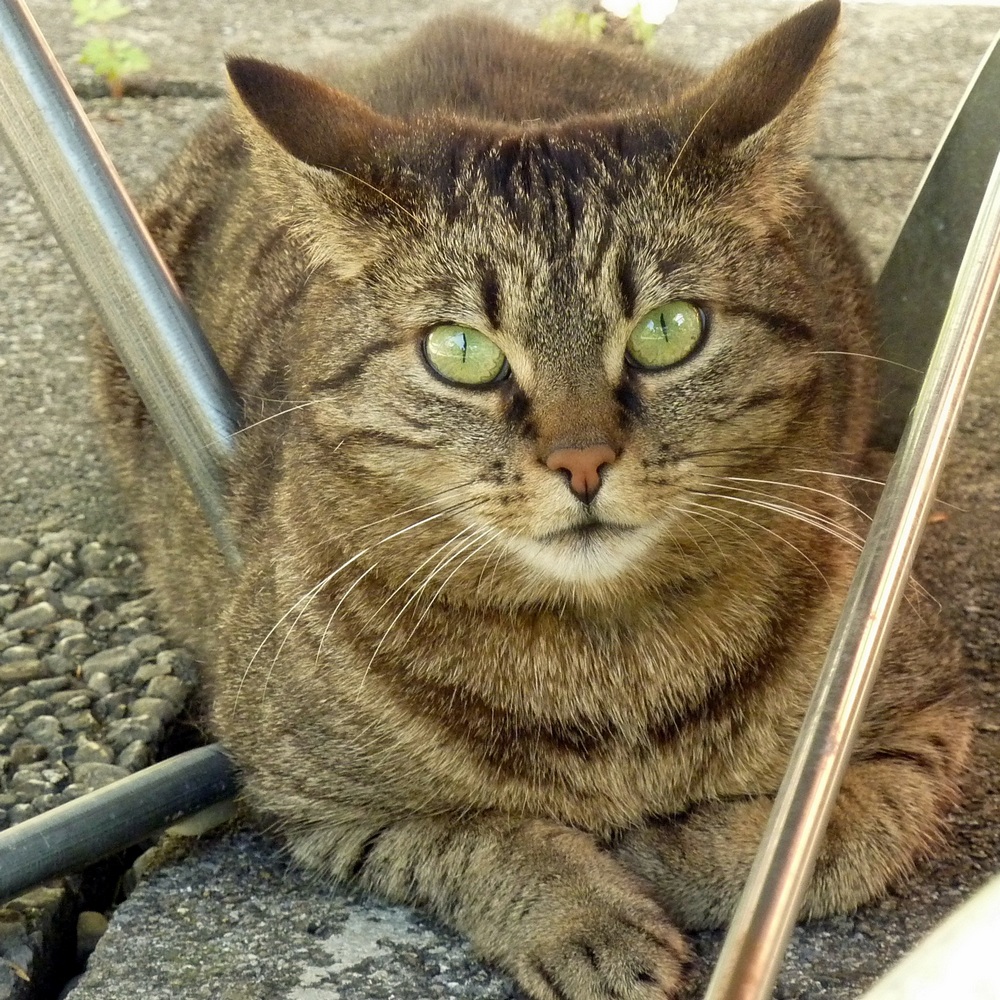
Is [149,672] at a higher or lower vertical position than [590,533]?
lower

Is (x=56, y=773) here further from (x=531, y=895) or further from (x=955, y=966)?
(x=955, y=966)

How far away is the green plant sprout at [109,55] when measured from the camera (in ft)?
14.7

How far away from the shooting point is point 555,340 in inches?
72.0

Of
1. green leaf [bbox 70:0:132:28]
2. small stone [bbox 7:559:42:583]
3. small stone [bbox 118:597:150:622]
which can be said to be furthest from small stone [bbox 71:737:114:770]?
green leaf [bbox 70:0:132:28]

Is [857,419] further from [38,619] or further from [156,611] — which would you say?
[38,619]

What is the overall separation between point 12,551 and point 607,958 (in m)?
1.78

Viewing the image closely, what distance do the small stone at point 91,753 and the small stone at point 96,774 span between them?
0.06 ft

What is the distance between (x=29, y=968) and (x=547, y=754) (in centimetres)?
85

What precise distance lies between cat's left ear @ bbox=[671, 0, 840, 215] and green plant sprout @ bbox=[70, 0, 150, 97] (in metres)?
3.09

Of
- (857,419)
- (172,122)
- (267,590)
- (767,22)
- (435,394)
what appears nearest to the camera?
(435,394)

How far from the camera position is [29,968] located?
204cm

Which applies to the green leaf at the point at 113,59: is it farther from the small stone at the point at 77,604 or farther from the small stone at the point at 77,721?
the small stone at the point at 77,721

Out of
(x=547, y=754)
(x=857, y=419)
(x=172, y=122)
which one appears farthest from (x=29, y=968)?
(x=172, y=122)

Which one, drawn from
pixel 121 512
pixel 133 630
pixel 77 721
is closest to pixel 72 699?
pixel 77 721
